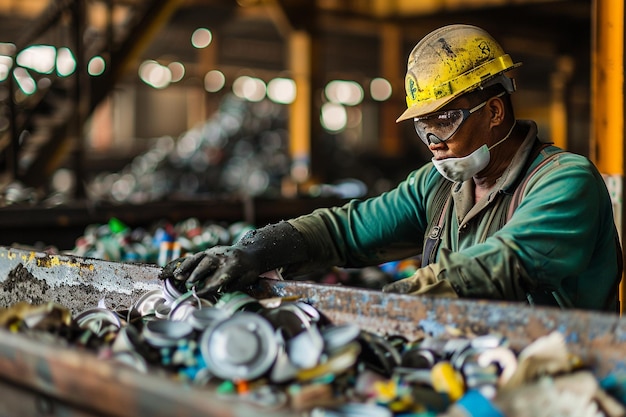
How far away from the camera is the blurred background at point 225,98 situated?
631 centimetres

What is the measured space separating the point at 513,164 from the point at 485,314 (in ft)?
2.31

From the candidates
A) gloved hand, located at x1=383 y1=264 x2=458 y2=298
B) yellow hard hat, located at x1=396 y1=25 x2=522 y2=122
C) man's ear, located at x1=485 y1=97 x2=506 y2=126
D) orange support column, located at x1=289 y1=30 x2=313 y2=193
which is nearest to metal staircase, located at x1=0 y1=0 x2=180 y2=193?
orange support column, located at x1=289 y1=30 x2=313 y2=193

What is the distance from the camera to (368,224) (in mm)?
3240

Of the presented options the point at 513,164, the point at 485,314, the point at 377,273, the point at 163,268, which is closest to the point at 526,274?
the point at 485,314

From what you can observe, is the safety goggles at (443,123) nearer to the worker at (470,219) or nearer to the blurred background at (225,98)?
the worker at (470,219)

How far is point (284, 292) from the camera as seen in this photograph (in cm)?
282

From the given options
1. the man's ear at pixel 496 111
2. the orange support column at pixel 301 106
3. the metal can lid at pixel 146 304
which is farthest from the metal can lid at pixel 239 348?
the orange support column at pixel 301 106

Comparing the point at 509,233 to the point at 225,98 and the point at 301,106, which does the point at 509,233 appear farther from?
the point at 225,98

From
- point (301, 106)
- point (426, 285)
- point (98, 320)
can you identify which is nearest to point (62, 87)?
point (301, 106)

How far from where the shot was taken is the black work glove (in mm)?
2766

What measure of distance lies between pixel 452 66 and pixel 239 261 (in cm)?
103

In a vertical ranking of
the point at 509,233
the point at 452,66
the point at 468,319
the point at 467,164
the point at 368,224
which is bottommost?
the point at 468,319

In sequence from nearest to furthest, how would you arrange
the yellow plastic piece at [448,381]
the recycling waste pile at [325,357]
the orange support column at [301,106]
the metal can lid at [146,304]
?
the recycling waste pile at [325,357], the yellow plastic piece at [448,381], the metal can lid at [146,304], the orange support column at [301,106]

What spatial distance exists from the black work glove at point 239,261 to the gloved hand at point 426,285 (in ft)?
1.86
